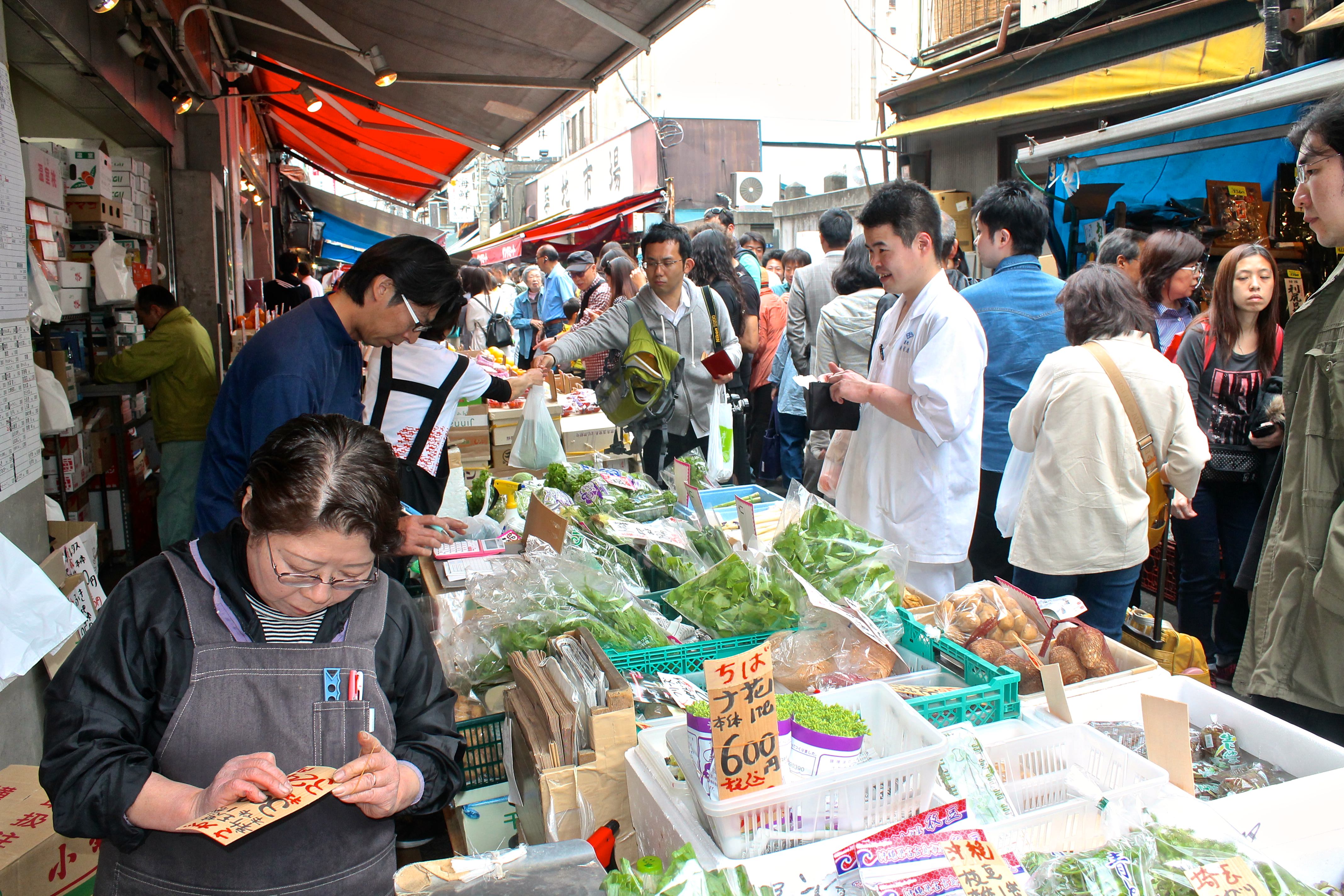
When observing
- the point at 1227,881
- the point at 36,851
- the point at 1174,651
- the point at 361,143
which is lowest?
the point at 36,851

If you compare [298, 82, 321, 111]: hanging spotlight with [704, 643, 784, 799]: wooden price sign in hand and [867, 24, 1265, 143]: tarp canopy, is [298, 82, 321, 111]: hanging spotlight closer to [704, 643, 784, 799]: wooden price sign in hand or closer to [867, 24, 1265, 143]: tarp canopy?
[867, 24, 1265, 143]: tarp canopy

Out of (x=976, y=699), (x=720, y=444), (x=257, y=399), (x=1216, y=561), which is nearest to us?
(x=976, y=699)

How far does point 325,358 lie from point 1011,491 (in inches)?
113

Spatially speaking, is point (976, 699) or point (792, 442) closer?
point (976, 699)

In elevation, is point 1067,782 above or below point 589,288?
below

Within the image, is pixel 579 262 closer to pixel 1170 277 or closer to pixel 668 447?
pixel 668 447

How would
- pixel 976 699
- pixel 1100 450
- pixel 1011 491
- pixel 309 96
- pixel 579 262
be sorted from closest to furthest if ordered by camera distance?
pixel 976 699
pixel 1100 450
pixel 1011 491
pixel 309 96
pixel 579 262

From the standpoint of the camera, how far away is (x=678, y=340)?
16.3 ft

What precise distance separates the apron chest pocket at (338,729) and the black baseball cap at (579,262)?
28.7 ft

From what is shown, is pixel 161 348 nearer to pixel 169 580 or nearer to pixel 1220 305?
pixel 169 580

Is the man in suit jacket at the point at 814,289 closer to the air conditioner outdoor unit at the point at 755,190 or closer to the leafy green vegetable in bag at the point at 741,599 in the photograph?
the leafy green vegetable in bag at the point at 741,599

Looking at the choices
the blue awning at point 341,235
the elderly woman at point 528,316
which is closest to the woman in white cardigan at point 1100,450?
the elderly woman at point 528,316

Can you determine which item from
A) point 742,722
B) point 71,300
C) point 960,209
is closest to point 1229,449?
point 742,722

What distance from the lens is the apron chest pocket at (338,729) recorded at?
1.60m
